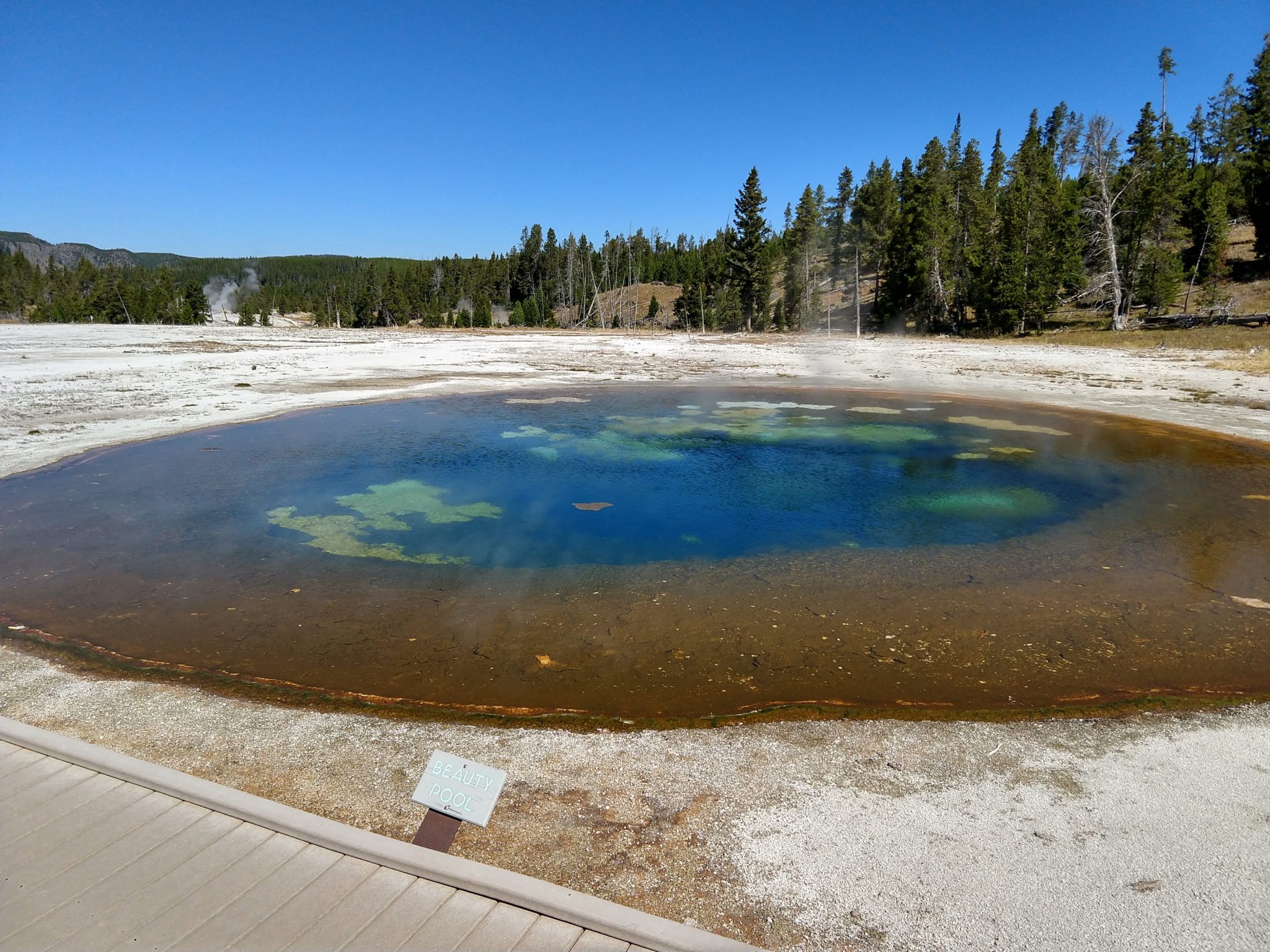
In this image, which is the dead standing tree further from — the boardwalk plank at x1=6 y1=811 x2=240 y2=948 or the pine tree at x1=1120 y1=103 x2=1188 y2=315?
the boardwalk plank at x1=6 y1=811 x2=240 y2=948

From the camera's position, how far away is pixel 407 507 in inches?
404

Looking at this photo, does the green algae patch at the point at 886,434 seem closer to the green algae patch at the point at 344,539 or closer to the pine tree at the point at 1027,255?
the green algae patch at the point at 344,539

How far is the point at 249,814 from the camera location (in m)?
3.19

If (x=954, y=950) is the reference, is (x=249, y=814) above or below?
above

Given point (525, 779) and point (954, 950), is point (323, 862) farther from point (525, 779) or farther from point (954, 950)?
point (954, 950)

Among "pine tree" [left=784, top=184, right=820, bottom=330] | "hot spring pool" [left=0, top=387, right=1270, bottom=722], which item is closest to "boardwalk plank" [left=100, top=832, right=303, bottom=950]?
"hot spring pool" [left=0, top=387, right=1270, bottom=722]

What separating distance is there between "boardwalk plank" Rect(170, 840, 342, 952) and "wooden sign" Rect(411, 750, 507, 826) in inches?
16.7

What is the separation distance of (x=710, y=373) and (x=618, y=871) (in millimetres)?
25143

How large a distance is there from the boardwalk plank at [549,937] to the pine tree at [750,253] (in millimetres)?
58518

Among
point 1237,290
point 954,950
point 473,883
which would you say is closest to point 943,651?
point 954,950

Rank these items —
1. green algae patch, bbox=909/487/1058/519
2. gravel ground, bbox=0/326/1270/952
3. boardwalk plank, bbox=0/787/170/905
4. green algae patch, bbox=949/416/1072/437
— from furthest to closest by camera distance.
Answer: green algae patch, bbox=949/416/1072/437 < green algae patch, bbox=909/487/1058/519 < gravel ground, bbox=0/326/1270/952 < boardwalk plank, bbox=0/787/170/905

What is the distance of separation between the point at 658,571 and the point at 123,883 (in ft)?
18.2

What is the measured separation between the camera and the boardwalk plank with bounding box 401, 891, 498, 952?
8.42 ft

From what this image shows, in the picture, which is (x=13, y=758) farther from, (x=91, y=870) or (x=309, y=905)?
(x=309, y=905)
